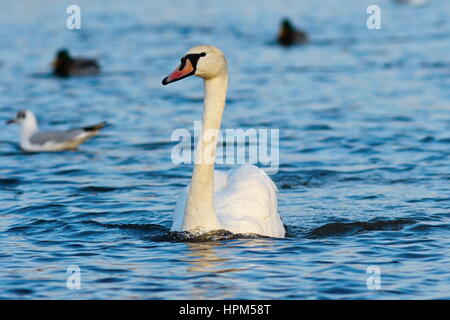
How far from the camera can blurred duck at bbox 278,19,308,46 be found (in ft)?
94.7

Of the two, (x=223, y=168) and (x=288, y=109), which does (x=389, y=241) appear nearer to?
(x=223, y=168)

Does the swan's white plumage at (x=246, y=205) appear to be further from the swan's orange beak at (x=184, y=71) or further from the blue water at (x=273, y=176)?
the swan's orange beak at (x=184, y=71)

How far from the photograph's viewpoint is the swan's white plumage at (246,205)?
1004 cm

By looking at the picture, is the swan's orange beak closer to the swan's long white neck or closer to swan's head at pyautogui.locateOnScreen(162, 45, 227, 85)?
swan's head at pyautogui.locateOnScreen(162, 45, 227, 85)

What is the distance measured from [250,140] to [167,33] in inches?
606

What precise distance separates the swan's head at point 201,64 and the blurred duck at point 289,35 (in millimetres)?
19204

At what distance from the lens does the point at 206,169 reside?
968cm

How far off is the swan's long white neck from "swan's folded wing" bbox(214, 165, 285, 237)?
0.91 feet
